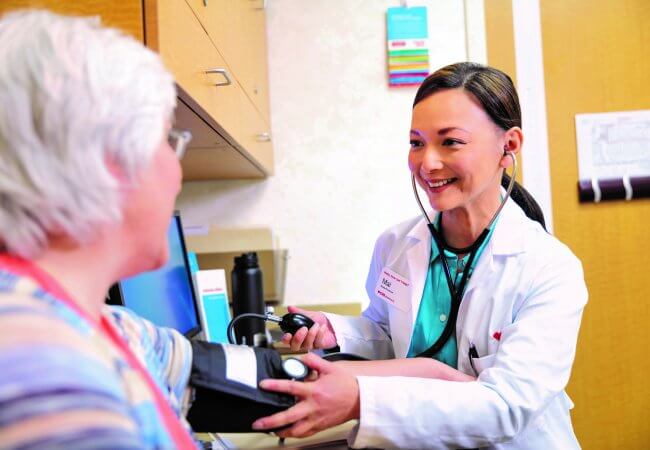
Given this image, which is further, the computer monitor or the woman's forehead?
the woman's forehead

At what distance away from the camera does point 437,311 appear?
53.1 inches

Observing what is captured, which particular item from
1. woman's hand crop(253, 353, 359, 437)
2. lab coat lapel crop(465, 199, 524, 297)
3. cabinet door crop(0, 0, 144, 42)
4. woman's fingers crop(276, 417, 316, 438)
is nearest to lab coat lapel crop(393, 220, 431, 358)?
lab coat lapel crop(465, 199, 524, 297)

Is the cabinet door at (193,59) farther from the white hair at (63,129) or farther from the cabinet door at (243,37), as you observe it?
the white hair at (63,129)

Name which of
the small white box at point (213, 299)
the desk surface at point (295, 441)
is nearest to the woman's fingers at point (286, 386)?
the desk surface at point (295, 441)

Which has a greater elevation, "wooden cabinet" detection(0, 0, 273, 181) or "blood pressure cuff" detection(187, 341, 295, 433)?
"wooden cabinet" detection(0, 0, 273, 181)

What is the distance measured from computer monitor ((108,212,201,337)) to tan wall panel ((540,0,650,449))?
1.85m

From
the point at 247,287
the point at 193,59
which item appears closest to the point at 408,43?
the point at 247,287

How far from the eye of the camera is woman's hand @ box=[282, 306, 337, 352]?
129 centimetres

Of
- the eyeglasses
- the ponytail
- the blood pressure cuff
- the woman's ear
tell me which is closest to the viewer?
the eyeglasses

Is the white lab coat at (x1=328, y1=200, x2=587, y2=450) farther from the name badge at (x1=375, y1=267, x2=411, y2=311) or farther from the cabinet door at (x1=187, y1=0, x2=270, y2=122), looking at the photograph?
the cabinet door at (x1=187, y1=0, x2=270, y2=122)

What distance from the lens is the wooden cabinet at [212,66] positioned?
92 cm

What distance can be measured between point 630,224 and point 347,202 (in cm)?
133

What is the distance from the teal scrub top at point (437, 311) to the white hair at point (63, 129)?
0.93 metres

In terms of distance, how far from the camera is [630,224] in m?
2.64
